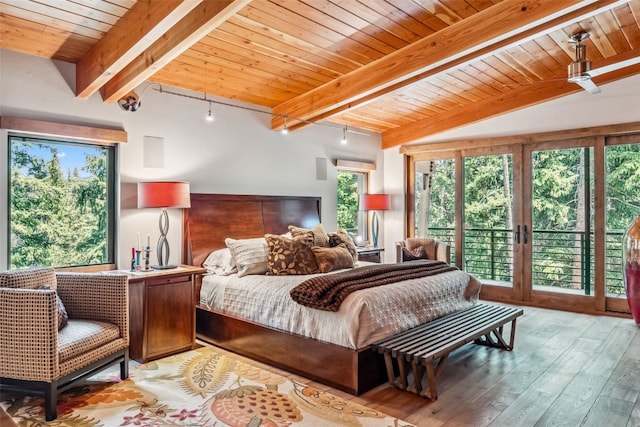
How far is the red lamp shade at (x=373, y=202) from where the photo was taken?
6.58m

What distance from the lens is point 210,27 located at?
3047 millimetres

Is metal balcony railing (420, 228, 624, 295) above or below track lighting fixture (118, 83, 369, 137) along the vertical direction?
below

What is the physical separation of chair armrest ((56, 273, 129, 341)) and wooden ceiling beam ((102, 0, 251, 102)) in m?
1.71

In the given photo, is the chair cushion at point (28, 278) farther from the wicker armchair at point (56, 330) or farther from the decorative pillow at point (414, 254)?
the decorative pillow at point (414, 254)

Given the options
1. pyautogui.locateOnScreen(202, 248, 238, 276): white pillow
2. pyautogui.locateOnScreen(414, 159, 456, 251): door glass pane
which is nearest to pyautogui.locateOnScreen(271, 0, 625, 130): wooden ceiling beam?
→ pyautogui.locateOnScreen(202, 248, 238, 276): white pillow

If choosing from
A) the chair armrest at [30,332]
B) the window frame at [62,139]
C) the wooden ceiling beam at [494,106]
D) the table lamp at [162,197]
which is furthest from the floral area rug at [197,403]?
the wooden ceiling beam at [494,106]

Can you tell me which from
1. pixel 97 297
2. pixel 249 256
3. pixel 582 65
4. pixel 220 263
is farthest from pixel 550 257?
pixel 97 297

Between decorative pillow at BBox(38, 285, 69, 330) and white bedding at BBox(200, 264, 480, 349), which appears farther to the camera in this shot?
white bedding at BBox(200, 264, 480, 349)

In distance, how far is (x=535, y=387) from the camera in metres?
3.12

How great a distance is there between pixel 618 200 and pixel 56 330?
596 cm

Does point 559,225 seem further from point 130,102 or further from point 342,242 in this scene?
point 130,102

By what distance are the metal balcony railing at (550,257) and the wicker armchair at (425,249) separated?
0.47 metres

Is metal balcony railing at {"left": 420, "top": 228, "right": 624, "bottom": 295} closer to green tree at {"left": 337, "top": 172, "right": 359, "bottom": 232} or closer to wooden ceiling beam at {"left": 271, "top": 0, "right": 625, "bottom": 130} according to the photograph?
green tree at {"left": 337, "top": 172, "right": 359, "bottom": 232}

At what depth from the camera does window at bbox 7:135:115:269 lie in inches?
143
